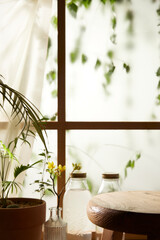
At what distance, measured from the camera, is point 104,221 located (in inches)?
45.4

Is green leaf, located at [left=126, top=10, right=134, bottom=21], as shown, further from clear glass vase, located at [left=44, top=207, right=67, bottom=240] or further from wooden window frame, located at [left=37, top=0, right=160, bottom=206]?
clear glass vase, located at [left=44, top=207, right=67, bottom=240]

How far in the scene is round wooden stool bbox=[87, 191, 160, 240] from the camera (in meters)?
1.07

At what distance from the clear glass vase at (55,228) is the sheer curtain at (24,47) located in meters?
0.35

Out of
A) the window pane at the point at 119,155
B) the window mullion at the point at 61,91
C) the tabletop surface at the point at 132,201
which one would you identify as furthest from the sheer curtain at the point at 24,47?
the tabletop surface at the point at 132,201

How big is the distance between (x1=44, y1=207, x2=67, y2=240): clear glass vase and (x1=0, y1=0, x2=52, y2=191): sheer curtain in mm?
348

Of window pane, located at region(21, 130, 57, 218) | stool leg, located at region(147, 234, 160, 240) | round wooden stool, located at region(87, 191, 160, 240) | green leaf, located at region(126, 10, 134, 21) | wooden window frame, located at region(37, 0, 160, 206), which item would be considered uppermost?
green leaf, located at region(126, 10, 134, 21)

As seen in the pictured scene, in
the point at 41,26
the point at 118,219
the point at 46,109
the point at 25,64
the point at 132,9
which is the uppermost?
the point at 132,9

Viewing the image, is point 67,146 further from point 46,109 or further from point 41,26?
point 41,26

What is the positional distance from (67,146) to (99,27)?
703 mm

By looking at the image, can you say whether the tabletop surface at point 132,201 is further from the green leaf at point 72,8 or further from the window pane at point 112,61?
the green leaf at point 72,8

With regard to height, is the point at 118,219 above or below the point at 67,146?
below

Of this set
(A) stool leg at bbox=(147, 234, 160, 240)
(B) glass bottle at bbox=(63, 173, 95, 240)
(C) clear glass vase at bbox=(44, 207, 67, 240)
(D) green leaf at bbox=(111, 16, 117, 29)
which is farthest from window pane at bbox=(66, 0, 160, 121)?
(A) stool leg at bbox=(147, 234, 160, 240)

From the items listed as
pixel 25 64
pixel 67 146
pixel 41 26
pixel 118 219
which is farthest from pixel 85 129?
pixel 118 219

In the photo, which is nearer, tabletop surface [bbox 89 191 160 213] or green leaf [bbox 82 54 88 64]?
tabletop surface [bbox 89 191 160 213]
